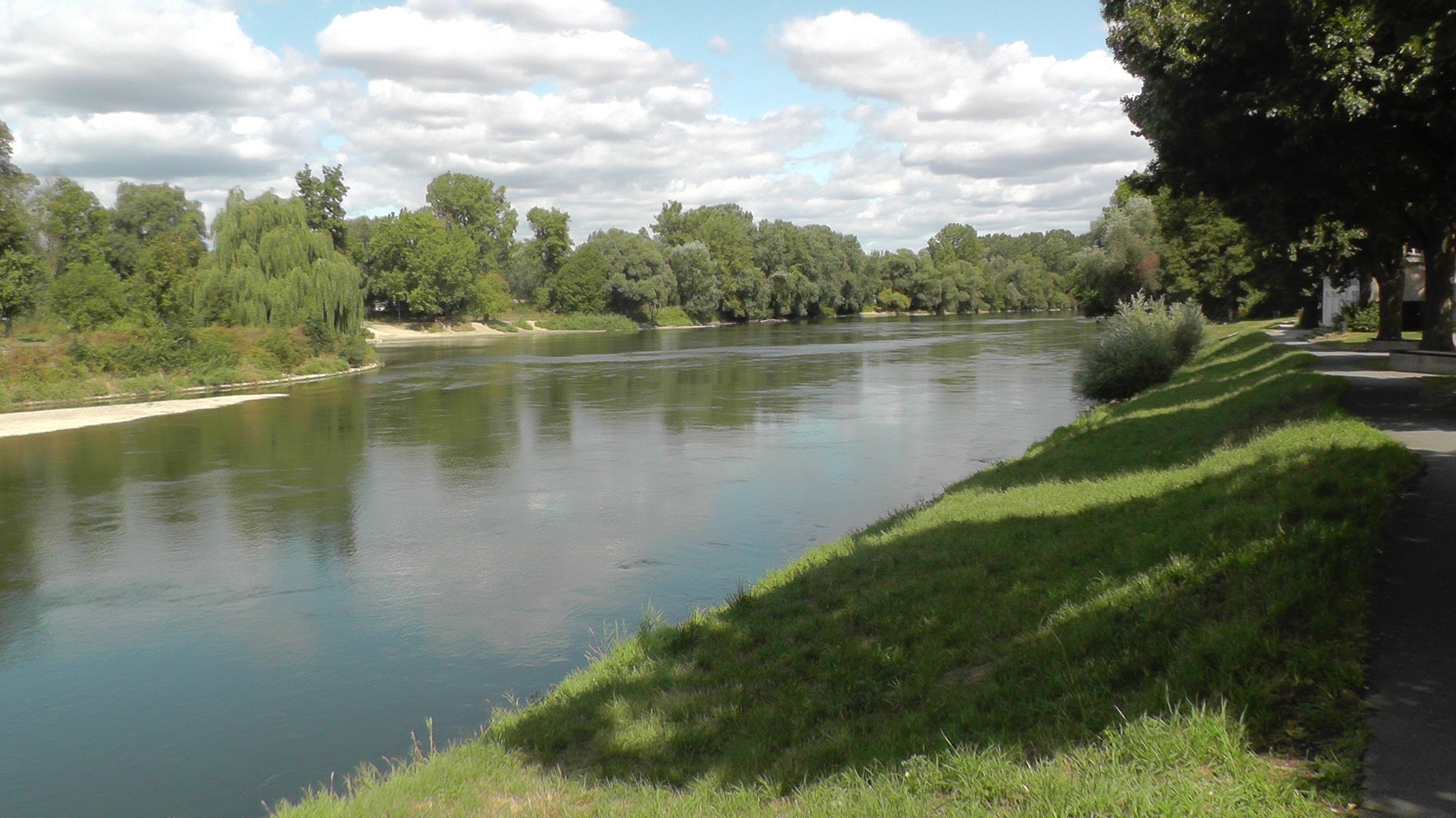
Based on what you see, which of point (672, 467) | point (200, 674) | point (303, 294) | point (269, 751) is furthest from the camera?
point (303, 294)

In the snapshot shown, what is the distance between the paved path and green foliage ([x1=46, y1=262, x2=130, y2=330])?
4645 centimetres

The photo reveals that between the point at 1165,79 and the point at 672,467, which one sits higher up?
the point at 1165,79

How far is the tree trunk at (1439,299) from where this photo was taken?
21766mm

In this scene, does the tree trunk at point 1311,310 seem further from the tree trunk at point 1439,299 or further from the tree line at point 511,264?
the tree trunk at point 1439,299

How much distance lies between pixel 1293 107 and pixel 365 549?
15104mm

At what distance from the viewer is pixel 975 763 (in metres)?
5.27

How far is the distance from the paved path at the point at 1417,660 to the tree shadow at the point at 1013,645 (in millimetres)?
181

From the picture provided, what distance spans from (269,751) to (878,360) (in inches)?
1759

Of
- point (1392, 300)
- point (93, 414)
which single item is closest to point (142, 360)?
point (93, 414)

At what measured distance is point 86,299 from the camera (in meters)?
42.9

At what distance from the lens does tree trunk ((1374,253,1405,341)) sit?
2864cm

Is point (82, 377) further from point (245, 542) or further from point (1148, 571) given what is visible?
point (1148, 571)

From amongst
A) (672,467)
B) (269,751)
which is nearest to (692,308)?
(672,467)

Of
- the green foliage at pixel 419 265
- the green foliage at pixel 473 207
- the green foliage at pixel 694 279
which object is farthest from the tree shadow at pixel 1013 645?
the green foliage at pixel 473 207
